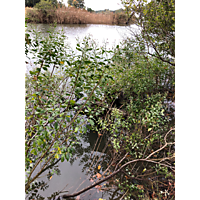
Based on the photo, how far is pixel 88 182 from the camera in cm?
267

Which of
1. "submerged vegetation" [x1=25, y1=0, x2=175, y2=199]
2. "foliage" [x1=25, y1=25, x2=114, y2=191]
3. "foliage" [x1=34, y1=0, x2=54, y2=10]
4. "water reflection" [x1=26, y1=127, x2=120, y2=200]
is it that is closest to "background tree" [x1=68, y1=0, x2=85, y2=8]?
"foliage" [x1=34, y1=0, x2=54, y2=10]

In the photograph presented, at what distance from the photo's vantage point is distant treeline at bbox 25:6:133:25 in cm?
643

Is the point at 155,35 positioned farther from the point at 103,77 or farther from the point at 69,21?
the point at 69,21

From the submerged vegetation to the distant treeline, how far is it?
2917 millimetres

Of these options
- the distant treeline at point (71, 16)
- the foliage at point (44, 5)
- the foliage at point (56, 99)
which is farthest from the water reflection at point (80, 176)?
the foliage at point (44, 5)

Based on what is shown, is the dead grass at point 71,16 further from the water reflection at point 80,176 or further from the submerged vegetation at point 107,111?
the water reflection at point 80,176

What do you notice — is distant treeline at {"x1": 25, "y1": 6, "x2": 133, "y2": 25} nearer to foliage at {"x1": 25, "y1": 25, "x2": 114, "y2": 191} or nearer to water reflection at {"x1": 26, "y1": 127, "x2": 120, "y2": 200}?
foliage at {"x1": 25, "y1": 25, "x2": 114, "y2": 191}

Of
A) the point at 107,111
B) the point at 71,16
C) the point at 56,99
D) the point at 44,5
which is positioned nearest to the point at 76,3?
the point at 71,16

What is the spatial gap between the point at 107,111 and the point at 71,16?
A: 6886 mm

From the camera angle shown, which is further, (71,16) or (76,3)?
(71,16)

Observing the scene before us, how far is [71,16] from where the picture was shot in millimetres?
Result: 8250

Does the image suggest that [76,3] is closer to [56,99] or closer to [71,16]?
[71,16]
